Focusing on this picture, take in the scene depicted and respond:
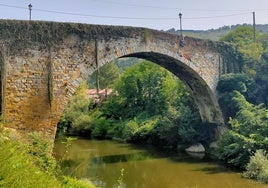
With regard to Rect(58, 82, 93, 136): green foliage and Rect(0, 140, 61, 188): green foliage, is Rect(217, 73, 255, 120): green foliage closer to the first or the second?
Rect(58, 82, 93, 136): green foliage

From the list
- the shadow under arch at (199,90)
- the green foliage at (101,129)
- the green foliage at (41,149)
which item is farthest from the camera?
the green foliage at (101,129)

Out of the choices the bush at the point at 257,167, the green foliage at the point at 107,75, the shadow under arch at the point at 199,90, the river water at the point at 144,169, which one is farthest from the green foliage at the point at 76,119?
the bush at the point at 257,167

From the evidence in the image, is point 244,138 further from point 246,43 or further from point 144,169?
point 246,43

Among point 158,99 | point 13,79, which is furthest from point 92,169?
point 158,99

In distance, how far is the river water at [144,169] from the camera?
45.2 feet

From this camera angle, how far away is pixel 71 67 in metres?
14.0

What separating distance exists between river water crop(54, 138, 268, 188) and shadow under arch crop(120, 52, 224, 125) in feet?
11.0

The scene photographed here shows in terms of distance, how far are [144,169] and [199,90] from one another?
272 inches

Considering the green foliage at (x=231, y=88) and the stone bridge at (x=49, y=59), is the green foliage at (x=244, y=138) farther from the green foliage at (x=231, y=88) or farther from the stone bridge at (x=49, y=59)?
the stone bridge at (x=49, y=59)

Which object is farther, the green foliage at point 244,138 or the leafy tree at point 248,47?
the leafy tree at point 248,47

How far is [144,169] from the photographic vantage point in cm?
1645

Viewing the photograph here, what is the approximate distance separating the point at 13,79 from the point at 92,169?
5.64 metres

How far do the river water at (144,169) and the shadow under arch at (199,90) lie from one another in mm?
3358

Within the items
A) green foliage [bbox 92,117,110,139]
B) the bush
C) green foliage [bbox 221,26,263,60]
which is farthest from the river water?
green foliage [bbox 221,26,263,60]
